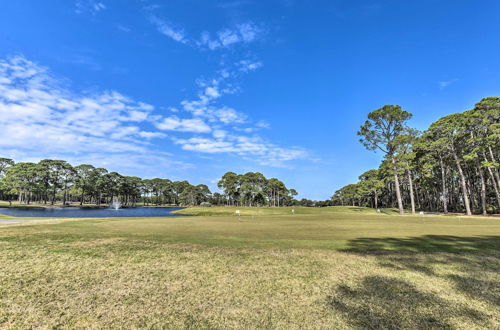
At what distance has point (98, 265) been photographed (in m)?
7.23

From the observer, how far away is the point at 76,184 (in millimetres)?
97812

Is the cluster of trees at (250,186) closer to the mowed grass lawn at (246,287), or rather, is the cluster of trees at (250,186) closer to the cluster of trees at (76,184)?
the cluster of trees at (76,184)

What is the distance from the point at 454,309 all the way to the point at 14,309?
8.46 meters

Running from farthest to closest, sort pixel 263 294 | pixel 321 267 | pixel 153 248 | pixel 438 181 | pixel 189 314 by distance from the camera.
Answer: pixel 438 181 → pixel 153 248 → pixel 321 267 → pixel 263 294 → pixel 189 314

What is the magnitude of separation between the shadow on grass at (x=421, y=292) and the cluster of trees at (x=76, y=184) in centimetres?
10878

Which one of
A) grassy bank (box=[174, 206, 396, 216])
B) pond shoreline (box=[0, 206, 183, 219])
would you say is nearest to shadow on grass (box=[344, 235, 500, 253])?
grassy bank (box=[174, 206, 396, 216])

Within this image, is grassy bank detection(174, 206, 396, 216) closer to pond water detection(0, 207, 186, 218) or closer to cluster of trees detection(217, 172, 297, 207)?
pond water detection(0, 207, 186, 218)

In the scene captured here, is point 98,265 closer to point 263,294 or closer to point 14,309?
point 14,309

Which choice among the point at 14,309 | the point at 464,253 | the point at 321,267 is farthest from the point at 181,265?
the point at 464,253

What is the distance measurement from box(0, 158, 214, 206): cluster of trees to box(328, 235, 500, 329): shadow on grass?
357 ft

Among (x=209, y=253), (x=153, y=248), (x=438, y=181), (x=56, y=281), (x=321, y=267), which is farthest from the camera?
(x=438, y=181)

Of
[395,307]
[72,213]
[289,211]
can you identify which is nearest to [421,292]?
[395,307]

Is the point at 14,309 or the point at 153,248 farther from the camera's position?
the point at 153,248

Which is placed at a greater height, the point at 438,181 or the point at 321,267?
the point at 438,181
